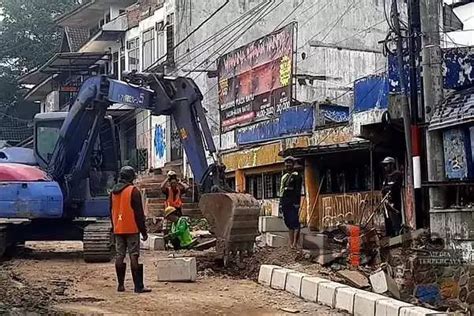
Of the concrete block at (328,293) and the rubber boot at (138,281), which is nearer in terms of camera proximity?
the concrete block at (328,293)

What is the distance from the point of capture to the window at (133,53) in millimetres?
34781

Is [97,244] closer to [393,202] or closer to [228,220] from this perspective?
[228,220]

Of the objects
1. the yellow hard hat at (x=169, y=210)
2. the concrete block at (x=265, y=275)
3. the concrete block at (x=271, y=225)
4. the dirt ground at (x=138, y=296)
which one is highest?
the yellow hard hat at (x=169, y=210)

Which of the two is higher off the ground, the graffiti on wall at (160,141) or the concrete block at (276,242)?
the graffiti on wall at (160,141)

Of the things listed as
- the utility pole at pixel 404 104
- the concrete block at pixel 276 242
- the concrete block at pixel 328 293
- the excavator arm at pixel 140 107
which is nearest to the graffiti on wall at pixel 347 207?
the utility pole at pixel 404 104

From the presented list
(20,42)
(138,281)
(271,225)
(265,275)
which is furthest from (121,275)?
(20,42)

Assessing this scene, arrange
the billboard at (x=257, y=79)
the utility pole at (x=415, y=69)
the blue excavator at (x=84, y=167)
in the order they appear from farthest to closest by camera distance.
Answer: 1. the billboard at (x=257, y=79)
2. the blue excavator at (x=84, y=167)
3. the utility pole at (x=415, y=69)

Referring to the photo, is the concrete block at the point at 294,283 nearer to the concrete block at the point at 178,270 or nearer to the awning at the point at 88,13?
the concrete block at the point at 178,270

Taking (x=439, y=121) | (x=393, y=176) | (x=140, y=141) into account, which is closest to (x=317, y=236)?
(x=393, y=176)

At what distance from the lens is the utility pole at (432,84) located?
41.0 feet

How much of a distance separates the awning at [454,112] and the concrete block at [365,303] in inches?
183

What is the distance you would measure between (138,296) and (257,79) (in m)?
15.5

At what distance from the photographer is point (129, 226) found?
10.8 metres

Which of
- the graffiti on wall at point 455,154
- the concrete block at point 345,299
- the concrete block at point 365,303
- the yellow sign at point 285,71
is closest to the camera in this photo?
the concrete block at point 365,303
